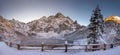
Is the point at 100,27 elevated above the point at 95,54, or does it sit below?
above

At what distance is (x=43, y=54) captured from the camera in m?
19.7

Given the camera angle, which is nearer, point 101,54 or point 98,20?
point 101,54

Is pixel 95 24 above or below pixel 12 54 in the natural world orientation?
above

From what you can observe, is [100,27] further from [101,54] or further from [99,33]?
[101,54]

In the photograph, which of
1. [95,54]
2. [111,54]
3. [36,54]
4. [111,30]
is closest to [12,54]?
[36,54]

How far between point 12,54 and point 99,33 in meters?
20.4

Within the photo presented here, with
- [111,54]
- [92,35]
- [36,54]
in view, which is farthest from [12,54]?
[92,35]

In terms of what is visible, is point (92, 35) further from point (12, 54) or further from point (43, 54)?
point (12, 54)

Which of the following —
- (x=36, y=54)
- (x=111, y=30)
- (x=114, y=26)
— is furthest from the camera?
(x=114, y=26)

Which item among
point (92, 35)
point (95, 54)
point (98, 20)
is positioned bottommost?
point (95, 54)

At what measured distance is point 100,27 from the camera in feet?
114

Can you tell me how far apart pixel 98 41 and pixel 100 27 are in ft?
9.28

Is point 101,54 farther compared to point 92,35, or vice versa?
point 92,35

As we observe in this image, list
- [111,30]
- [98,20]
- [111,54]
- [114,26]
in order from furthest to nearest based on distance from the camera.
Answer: [114,26] → [111,30] → [98,20] → [111,54]
